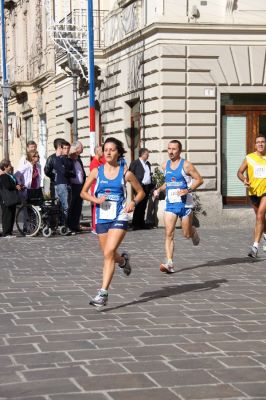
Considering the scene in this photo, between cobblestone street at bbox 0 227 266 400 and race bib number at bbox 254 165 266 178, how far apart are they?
138 centimetres

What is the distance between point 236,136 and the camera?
A: 2177cm

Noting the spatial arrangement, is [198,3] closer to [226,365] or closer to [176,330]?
[176,330]

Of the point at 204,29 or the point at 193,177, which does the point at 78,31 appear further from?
the point at 193,177

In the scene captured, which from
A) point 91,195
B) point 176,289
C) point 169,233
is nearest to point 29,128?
point 169,233

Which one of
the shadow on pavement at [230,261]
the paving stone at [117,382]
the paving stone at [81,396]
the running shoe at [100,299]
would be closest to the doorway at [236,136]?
the shadow on pavement at [230,261]

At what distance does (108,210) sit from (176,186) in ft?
10.2

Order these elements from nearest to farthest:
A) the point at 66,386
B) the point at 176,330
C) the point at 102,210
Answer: the point at 66,386 < the point at 176,330 < the point at 102,210

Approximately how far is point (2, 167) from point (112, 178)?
9.00m

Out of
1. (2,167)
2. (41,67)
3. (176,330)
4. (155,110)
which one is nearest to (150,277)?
(176,330)

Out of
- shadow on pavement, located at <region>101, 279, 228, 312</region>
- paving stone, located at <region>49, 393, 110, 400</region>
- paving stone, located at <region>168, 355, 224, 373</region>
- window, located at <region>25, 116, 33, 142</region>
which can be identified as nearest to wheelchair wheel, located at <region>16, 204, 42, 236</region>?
shadow on pavement, located at <region>101, 279, 228, 312</region>

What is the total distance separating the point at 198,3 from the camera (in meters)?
20.9

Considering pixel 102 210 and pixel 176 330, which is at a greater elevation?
pixel 102 210

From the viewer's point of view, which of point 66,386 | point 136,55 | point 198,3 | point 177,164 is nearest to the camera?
point 66,386

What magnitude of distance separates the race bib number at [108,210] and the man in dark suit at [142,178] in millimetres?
10384
